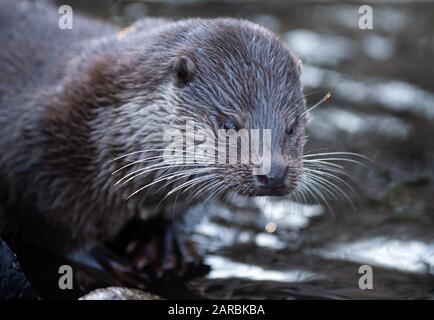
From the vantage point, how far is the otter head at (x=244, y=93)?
3609 mm

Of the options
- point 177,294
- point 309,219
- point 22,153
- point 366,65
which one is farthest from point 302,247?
point 366,65

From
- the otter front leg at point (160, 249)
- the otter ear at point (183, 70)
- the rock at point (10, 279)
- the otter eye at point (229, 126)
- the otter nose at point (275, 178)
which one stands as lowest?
the rock at point (10, 279)

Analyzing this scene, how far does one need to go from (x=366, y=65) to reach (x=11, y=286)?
3739 mm

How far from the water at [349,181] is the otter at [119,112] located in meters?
0.46

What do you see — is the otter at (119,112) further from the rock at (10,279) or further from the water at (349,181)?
the rock at (10,279)

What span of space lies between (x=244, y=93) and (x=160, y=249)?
4.26ft

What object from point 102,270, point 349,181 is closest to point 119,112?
point 102,270

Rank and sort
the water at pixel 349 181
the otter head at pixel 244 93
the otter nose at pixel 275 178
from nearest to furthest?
the otter nose at pixel 275 178 → the otter head at pixel 244 93 → the water at pixel 349 181

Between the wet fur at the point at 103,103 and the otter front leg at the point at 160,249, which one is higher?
the wet fur at the point at 103,103

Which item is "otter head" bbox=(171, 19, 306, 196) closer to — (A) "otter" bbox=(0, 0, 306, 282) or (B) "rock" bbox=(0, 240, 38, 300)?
(A) "otter" bbox=(0, 0, 306, 282)

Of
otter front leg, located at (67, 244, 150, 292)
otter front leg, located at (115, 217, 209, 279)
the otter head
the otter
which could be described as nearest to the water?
otter front leg, located at (115, 217, 209, 279)

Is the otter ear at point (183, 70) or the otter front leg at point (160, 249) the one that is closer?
the otter ear at point (183, 70)

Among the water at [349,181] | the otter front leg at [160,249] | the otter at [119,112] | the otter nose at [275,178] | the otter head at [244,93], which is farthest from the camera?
the otter front leg at [160,249]

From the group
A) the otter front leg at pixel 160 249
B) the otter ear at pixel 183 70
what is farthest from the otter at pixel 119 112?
the otter front leg at pixel 160 249
